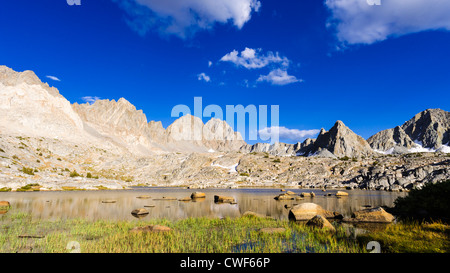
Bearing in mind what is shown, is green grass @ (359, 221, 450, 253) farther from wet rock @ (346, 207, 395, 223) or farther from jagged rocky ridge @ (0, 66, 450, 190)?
jagged rocky ridge @ (0, 66, 450, 190)

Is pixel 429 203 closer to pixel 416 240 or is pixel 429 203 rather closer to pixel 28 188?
pixel 416 240

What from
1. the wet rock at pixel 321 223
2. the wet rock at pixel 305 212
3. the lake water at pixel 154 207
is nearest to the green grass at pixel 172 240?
the wet rock at pixel 321 223

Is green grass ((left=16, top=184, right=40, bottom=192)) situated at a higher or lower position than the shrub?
lower

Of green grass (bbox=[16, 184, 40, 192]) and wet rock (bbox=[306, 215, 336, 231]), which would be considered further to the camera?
green grass (bbox=[16, 184, 40, 192])

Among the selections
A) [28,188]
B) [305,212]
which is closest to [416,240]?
[305,212]

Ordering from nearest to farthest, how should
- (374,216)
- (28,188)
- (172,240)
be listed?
(172,240)
(374,216)
(28,188)

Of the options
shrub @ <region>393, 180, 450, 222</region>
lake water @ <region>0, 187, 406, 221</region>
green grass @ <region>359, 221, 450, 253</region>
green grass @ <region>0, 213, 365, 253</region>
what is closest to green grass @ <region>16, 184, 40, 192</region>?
lake water @ <region>0, 187, 406, 221</region>

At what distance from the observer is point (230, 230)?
21.7 metres

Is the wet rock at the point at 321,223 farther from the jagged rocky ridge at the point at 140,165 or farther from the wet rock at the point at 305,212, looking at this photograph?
the jagged rocky ridge at the point at 140,165

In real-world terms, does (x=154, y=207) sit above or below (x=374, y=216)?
below
